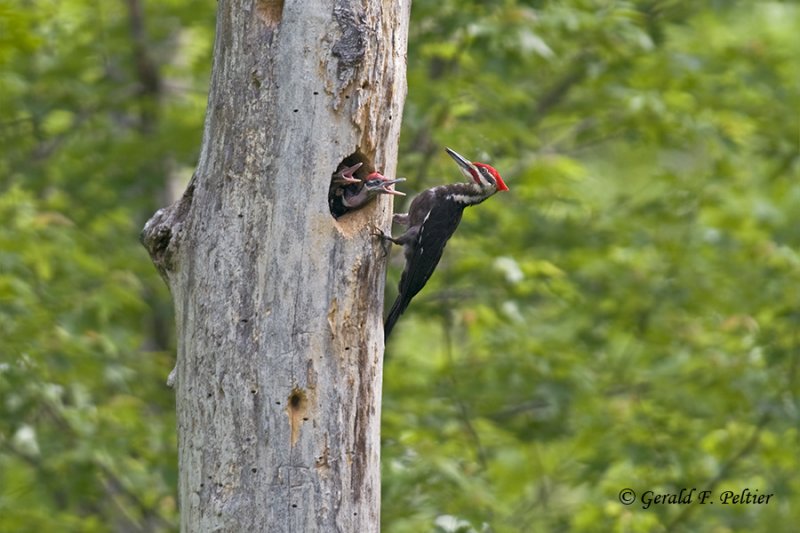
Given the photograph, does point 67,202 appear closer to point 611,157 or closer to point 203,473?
point 203,473

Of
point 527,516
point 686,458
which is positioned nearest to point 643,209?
point 686,458

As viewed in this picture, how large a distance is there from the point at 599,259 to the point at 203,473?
434 centimetres

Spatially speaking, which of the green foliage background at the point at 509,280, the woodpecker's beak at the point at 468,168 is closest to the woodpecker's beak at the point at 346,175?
the woodpecker's beak at the point at 468,168

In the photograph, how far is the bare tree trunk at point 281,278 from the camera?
3441mm

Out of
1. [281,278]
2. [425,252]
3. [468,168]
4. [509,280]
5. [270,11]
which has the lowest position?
[509,280]

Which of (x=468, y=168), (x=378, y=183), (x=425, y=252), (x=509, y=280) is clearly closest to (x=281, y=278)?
(x=378, y=183)

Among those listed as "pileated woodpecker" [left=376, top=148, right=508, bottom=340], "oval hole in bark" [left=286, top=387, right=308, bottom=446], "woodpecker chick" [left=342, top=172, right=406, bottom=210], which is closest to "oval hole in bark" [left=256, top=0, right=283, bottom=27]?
"woodpecker chick" [left=342, top=172, right=406, bottom=210]

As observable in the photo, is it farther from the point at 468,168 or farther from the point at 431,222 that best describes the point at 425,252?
the point at 468,168

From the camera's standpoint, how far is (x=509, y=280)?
6.18m

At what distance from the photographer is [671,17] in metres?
7.06

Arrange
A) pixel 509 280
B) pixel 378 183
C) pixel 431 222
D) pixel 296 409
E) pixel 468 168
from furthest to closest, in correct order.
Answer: pixel 509 280 → pixel 468 168 → pixel 431 222 → pixel 378 183 → pixel 296 409

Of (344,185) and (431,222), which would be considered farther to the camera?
(431,222)

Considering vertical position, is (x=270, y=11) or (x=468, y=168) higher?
(x=270, y=11)

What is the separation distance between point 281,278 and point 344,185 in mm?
501
